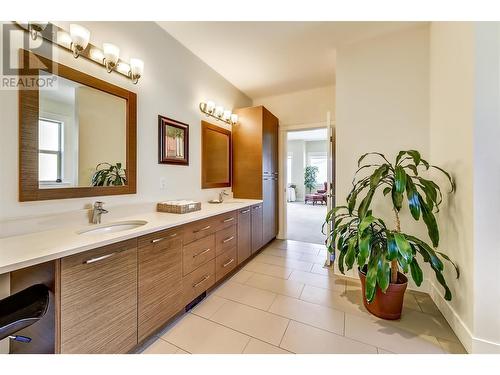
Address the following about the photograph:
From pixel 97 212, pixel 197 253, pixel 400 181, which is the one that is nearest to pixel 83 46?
pixel 97 212

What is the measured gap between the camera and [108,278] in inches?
44.9

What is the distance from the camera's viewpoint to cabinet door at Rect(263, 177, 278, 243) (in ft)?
10.7

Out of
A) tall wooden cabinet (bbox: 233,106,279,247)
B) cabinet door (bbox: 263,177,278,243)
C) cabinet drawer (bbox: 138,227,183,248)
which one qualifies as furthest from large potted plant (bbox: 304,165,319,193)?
cabinet drawer (bbox: 138,227,183,248)

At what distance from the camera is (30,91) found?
1.22 meters

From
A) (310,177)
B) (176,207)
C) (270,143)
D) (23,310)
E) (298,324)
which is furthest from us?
(310,177)

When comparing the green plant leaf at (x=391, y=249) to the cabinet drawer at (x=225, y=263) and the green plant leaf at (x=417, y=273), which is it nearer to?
the green plant leaf at (x=417, y=273)

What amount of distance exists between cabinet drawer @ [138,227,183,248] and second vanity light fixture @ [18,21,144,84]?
132cm

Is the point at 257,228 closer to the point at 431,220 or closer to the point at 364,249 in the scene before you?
the point at 364,249

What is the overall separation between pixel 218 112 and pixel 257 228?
178cm

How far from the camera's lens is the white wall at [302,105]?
3.44 meters

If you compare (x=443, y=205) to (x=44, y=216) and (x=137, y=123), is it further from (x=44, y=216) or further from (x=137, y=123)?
(x=44, y=216)
